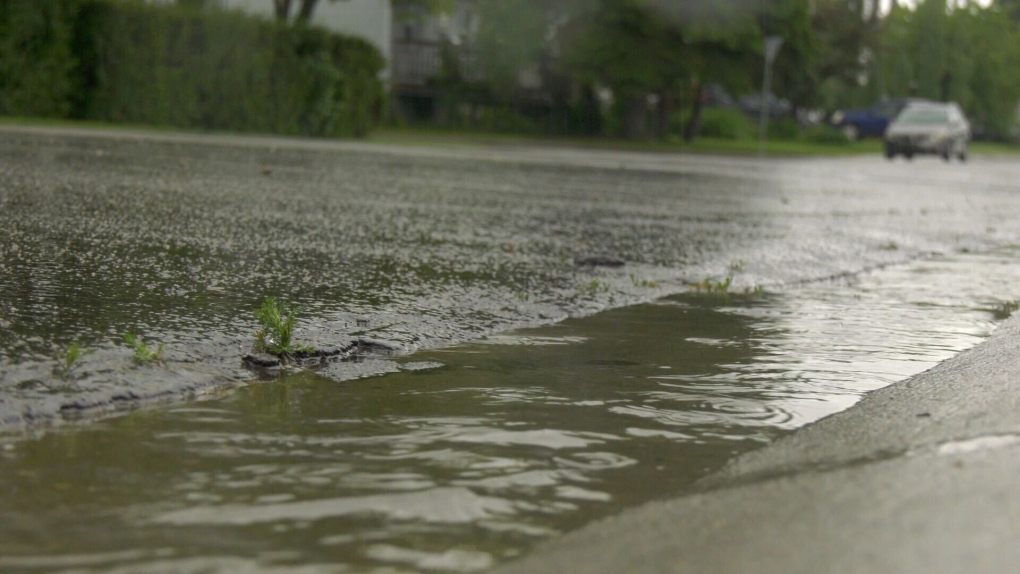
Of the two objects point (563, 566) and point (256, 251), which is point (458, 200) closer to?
point (256, 251)

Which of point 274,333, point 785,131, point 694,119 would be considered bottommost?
point 274,333

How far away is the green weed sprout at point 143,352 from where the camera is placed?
3.69m

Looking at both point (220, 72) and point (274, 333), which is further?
point (220, 72)

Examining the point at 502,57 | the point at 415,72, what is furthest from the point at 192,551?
the point at 415,72

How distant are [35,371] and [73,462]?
2.42 feet

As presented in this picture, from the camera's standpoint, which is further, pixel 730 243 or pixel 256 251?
pixel 730 243

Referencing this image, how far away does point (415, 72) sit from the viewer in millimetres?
44375

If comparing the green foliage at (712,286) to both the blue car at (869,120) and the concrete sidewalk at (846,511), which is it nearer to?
the concrete sidewalk at (846,511)

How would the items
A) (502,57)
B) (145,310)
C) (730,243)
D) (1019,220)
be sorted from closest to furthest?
1. (145,310)
2. (730,243)
3. (1019,220)
4. (502,57)

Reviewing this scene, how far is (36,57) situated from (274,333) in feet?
64.1

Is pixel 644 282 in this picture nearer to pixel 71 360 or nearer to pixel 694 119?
pixel 71 360

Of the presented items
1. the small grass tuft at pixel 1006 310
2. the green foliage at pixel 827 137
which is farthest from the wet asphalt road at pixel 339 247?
the green foliage at pixel 827 137

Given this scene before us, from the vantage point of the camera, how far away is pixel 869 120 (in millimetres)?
55531

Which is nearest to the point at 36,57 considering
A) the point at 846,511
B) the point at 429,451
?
the point at 429,451
